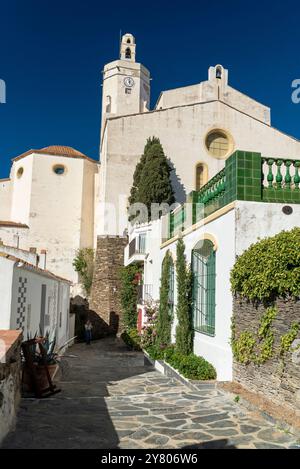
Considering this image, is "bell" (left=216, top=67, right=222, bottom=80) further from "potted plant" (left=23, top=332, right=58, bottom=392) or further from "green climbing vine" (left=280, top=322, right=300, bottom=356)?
"green climbing vine" (left=280, top=322, right=300, bottom=356)

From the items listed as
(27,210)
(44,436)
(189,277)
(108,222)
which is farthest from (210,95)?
(44,436)

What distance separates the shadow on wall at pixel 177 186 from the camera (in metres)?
30.1

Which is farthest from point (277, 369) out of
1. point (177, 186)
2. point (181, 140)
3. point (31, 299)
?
point (181, 140)

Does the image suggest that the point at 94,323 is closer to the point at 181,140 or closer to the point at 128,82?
the point at 181,140

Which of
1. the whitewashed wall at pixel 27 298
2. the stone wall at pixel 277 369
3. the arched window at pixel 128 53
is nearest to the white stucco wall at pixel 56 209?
the arched window at pixel 128 53

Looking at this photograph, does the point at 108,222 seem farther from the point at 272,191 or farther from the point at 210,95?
the point at 272,191

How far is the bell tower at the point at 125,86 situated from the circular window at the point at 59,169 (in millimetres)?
8557

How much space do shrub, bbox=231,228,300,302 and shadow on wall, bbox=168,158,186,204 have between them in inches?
885

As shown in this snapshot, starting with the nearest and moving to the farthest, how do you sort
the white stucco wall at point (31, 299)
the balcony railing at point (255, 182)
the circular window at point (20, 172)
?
the white stucco wall at point (31, 299)
the balcony railing at point (255, 182)
the circular window at point (20, 172)

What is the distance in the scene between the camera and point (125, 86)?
136 ft

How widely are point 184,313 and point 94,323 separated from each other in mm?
16409

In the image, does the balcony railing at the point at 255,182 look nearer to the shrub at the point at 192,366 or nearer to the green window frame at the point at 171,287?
the shrub at the point at 192,366

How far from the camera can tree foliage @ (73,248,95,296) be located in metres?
31.0

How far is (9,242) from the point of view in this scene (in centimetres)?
3216
